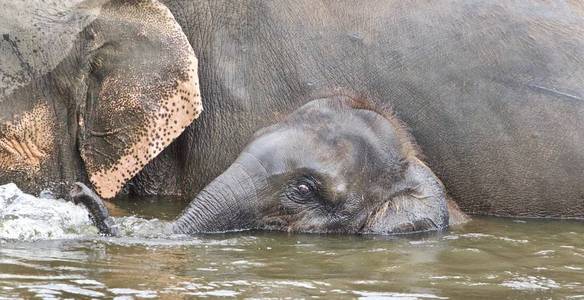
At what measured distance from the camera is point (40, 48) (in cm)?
615

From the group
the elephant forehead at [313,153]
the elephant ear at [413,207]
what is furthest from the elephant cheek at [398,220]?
the elephant forehead at [313,153]

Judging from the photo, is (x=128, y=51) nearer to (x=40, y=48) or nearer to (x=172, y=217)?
(x=40, y=48)

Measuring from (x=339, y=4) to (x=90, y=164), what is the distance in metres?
Answer: 1.54

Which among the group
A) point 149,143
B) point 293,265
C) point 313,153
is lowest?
point 293,265

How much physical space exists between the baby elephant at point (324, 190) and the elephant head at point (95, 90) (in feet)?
1.89

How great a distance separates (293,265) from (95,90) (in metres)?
1.80

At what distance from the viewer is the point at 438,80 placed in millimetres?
6461

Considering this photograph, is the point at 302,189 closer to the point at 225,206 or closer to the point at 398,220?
the point at 225,206

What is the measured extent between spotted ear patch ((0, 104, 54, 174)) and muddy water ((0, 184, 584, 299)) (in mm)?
537

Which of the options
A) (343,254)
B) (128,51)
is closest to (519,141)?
(343,254)

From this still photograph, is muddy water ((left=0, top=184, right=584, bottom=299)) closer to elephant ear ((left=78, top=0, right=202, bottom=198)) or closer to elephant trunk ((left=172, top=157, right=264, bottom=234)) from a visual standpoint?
elephant trunk ((left=172, top=157, right=264, bottom=234))

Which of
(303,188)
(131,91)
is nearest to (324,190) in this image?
(303,188)

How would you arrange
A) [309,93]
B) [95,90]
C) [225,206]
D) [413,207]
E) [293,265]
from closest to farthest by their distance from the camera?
[293,265] → [225,206] → [413,207] → [95,90] → [309,93]

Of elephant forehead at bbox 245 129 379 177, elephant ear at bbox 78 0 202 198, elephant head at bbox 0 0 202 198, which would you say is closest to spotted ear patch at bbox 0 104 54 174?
elephant head at bbox 0 0 202 198
